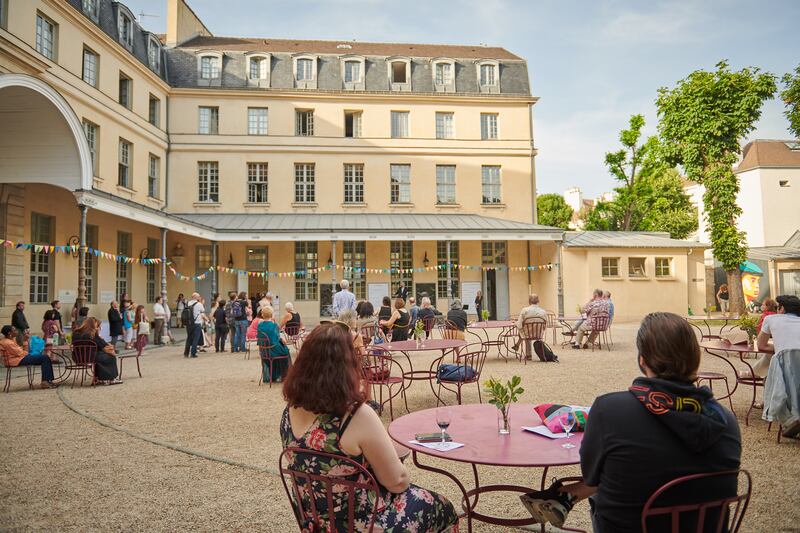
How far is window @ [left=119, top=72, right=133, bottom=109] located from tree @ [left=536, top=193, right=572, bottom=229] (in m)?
33.8

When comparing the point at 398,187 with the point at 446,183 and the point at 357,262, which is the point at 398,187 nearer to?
the point at 446,183

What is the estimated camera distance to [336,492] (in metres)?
2.00

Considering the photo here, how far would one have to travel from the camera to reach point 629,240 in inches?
819

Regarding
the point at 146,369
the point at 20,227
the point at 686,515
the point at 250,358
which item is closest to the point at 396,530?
the point at 686,515

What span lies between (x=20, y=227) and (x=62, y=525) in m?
12.6

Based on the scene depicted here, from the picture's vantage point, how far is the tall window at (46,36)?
44.9 ft

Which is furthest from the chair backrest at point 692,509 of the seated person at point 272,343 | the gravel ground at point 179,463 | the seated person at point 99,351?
the seated person at point 99,351

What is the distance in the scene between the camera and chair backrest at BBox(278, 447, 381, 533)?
1.96 m

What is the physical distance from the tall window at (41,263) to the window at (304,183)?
9580 mm

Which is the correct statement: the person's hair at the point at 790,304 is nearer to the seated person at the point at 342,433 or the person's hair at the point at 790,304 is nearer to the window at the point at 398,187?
the seated person at the point at 342,433

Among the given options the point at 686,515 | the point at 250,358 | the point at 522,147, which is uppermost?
the point at 522,147

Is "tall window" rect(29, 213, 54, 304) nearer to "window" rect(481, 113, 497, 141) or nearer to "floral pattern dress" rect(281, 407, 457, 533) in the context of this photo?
"floral pattern dress" rect(281, 407, 457, 533)

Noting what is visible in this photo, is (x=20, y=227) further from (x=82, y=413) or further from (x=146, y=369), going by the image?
(x=82, y=413)

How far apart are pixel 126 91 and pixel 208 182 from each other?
4555 mm
